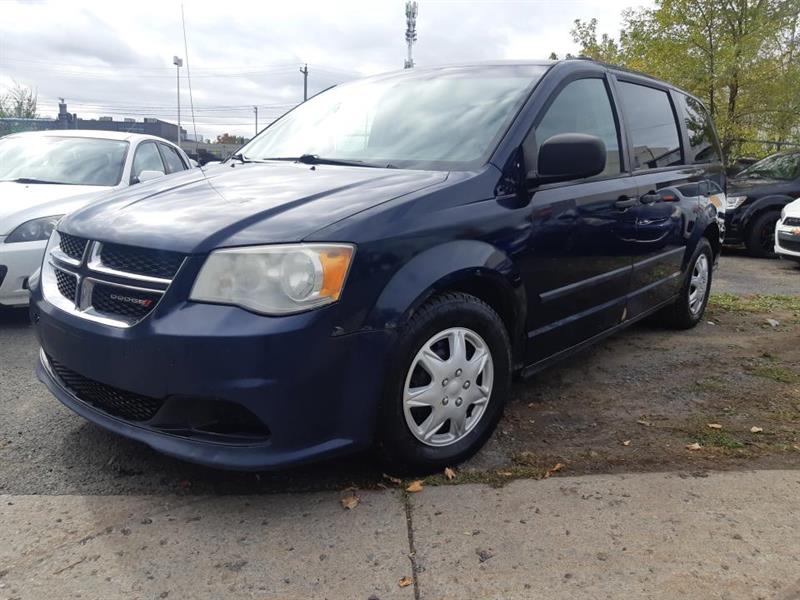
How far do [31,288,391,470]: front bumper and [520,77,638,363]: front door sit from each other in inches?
41.3

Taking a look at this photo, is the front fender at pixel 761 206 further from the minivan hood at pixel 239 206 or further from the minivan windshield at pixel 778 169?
the minivan hood at pixel 239 206

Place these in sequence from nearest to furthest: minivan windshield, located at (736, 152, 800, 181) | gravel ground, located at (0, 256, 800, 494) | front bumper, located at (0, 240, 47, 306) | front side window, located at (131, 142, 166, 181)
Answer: gravel ground, located at (0, 256, 800, 494) < front bumper, located at (0, 240, 47, 306) < front side window, located at (131, 142, 166, 181) < minivan windshield, located at (736, 152, 800, 181)

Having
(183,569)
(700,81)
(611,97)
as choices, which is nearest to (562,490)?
(183,569)

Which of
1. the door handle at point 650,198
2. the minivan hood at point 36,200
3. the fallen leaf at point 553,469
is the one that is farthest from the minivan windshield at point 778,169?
the minivan hood at point 36,200

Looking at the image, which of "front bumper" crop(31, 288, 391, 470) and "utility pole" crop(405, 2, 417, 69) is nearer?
"front bumper" crop(31, 288, 391, 470)

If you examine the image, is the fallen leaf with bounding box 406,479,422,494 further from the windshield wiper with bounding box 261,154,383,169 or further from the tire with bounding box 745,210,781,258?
the tire with bounding box 745,210,781,258

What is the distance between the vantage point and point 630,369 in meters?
4.10

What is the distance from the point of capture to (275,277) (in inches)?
85.3

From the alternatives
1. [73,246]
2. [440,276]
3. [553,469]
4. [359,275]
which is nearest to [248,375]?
[359,275]

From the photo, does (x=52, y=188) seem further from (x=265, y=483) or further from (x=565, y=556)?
(x=565, y=556)

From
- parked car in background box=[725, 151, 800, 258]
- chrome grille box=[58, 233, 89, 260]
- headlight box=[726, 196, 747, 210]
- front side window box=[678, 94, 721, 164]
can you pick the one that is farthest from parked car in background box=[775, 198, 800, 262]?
chrome grille box=[58, 233, 89, 260]

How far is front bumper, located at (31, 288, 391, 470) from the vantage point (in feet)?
6.91

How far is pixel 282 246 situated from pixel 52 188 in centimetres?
408

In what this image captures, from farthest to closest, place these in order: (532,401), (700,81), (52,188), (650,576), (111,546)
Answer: (700,81), (52,188), (532,401), (111,546), (650,576)
